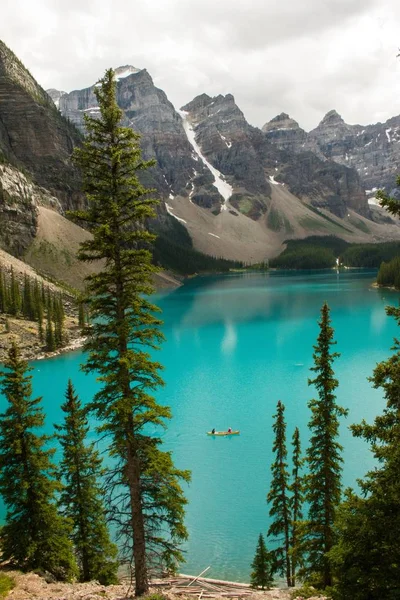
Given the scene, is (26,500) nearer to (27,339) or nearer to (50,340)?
(50,340)

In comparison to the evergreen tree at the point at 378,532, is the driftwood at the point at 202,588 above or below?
below

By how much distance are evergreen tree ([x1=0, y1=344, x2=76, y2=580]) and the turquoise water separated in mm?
9979

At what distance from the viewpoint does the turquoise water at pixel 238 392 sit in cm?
3172

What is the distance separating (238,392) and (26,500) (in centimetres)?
4305

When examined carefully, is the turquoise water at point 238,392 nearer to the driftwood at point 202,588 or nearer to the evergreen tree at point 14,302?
the driftwood at point 202,588

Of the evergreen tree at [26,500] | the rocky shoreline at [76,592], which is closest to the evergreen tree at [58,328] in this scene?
the evergreen tree at [26,500]

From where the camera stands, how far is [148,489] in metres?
16.3

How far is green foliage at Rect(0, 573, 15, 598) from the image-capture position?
1576 cm

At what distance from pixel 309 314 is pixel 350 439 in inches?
3067

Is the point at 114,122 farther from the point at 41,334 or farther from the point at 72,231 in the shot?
the point at 72,231

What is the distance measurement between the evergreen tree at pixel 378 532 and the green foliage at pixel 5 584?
1175cm

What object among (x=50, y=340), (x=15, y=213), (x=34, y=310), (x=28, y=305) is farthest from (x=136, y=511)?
(x=15, y=213)

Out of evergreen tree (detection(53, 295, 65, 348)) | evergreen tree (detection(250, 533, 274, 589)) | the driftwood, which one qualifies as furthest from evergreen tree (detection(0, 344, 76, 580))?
evergreen tree (detection(53, 295, 65, 348))

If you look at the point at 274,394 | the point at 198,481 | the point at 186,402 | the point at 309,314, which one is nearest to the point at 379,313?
the point at 309,314
